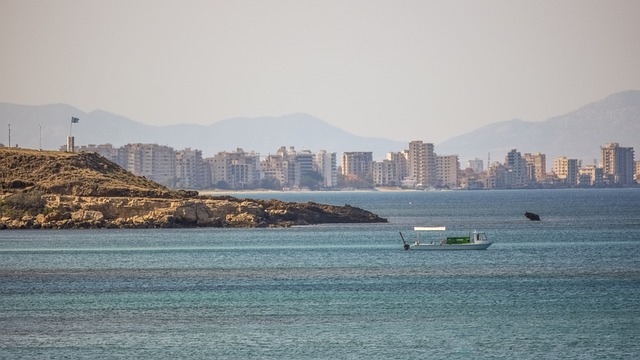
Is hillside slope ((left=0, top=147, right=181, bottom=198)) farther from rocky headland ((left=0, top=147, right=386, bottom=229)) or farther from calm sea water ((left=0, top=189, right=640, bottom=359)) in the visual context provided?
calm sea water ((left=0, top=189, right=640, bottom=359))

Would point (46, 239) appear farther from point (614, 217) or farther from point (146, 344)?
point (614, 217)

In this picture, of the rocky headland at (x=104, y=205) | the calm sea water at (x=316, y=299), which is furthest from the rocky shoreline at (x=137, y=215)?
the calm sea water at (x=316, y=299)

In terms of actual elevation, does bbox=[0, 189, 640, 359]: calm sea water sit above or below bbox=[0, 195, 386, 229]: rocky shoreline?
below

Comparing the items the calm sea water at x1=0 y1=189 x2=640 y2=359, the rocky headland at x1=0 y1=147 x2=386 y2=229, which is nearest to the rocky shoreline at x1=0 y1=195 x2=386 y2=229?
the rocky headland at x1=0 y1=147 x2=386 y2=229

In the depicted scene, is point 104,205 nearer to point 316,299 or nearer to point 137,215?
point 137,215

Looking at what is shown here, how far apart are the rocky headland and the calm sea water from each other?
2003 cm

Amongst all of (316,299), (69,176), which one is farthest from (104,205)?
(316,299)

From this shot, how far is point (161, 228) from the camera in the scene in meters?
118

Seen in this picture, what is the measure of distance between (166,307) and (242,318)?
5.24 meters

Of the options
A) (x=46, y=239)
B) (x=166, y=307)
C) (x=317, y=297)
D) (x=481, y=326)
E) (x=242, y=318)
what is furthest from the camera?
(x=46, y=239)

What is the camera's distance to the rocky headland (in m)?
119

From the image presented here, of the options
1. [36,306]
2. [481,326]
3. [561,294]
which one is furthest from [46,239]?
[481,326]

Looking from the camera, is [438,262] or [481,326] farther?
[438,262]

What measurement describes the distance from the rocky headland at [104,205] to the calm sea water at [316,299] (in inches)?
789
